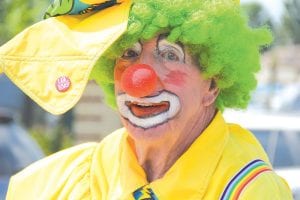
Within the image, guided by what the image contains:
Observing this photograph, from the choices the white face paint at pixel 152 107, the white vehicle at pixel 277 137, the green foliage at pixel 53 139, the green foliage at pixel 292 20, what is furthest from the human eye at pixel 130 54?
the green foliage at pixel 292 20

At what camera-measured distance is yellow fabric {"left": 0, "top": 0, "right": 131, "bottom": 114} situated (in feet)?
9.20

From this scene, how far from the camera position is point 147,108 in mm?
2957

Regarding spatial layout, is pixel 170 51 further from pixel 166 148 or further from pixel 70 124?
pixel 70 124

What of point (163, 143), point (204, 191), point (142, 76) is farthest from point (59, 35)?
point (204, 191)

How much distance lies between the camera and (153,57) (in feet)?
9.73

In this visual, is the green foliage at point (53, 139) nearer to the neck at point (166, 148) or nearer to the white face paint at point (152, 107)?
the neck at point (166, 148)

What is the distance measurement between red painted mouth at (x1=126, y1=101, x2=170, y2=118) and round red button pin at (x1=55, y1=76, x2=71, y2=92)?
237mm

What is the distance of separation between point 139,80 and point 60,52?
10.3 inches

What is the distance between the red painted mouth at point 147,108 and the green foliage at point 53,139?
954 cm

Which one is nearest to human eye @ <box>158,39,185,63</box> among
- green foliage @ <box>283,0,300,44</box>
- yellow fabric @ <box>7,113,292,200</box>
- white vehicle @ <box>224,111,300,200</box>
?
yellow fabric @ <box>7,113,292,200</box>

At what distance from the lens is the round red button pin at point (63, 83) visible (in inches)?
111

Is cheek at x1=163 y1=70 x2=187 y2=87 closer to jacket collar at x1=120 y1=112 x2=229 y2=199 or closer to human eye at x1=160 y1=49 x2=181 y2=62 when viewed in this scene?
human eye at x1=160 y1=49 x2=181 y2=62

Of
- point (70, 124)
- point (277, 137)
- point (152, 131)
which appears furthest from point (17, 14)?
point (70, 124)

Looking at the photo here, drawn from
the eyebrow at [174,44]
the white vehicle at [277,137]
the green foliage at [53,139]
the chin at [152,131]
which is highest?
the eyebrow at [174,44]
